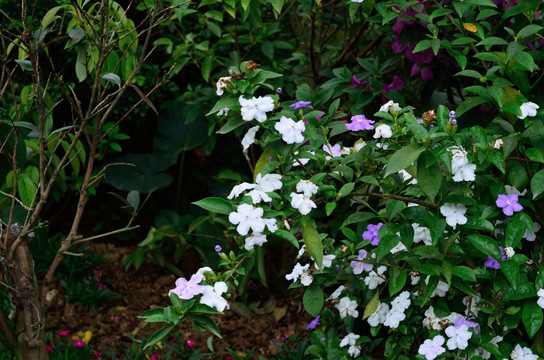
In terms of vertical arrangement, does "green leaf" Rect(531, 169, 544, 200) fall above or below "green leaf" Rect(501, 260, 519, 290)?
above

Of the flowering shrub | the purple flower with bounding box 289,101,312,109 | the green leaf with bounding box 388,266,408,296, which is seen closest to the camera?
the flowering shrub

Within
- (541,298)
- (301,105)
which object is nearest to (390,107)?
(301,105)

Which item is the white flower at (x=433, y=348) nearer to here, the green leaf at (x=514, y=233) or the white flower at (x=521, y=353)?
the white flower at (x=521, y=353)

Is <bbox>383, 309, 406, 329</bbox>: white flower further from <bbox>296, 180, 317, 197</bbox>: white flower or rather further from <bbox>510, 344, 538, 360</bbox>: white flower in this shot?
<bbox>296, 180, 317, 197</bbox>: white flower

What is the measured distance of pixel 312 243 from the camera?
61.9 inches

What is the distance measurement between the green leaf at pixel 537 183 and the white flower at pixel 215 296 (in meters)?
0.84

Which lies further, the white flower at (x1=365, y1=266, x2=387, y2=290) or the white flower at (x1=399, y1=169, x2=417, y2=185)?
the white flower at (x1=365, y1=266, x2=387, y2=290)

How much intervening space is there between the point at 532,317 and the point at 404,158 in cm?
62

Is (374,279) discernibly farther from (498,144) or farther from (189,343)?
(189,343)

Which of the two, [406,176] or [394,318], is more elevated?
[406,176]

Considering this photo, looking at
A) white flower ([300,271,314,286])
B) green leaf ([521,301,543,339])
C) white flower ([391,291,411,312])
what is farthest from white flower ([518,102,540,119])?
white flower ([300,271,314,286])

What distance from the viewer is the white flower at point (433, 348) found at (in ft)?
5.91

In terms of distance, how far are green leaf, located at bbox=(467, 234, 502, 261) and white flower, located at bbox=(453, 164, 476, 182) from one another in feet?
0.70

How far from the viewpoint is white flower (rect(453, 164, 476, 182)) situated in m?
1.55
